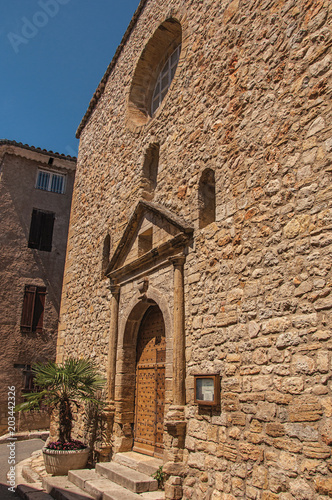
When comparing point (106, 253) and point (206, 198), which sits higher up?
point (106, 253)

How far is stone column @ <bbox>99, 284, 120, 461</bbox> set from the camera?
21.0 feet

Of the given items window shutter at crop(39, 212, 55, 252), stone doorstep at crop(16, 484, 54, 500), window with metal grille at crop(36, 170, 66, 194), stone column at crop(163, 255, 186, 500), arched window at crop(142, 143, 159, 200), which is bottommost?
stone doorstep at crop(16, 484, 54, 500)

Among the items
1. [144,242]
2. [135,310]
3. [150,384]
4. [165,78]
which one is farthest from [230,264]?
[165,78]

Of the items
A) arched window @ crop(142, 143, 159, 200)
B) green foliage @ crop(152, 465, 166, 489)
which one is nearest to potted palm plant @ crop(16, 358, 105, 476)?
green foliage @ crop(152, 465, 166, 489)

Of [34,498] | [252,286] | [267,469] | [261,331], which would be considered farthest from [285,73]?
[34,498]

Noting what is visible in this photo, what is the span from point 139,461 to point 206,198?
3.72 metres

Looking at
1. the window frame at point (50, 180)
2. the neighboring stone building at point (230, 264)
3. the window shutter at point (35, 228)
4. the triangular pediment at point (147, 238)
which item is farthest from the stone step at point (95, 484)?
the window frame at point (50, 180)

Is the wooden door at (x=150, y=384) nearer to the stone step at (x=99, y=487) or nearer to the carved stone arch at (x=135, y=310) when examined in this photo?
the carved stone arch at (x=135, y=310)

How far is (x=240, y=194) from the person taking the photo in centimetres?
459

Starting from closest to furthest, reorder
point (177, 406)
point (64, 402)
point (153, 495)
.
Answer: point (153, 495), point (177, 406), point (64, 402)

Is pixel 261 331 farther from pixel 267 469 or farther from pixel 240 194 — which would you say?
pixel 240 194

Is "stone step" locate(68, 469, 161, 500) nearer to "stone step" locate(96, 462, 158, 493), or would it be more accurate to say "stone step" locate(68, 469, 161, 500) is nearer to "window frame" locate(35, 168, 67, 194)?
"stone step" locate(96, 462, 158, 493)

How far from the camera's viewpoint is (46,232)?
14.5 m

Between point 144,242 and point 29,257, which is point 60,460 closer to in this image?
point 144,242
